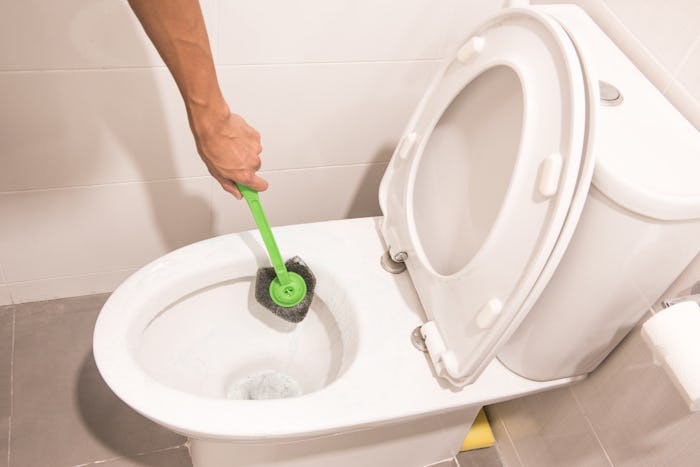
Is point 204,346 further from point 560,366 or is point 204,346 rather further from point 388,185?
point 560,366

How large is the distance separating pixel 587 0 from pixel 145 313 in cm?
75

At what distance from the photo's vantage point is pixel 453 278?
2.46 feet

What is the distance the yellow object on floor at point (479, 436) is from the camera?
1.14 metres

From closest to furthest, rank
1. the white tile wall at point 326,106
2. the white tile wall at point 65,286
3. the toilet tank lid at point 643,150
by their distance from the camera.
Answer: the toilet tank lid at point 643,150
the white tile wall at point 326,106
the white tile wall at point 65,286

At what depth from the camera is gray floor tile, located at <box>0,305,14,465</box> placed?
1.05 metres

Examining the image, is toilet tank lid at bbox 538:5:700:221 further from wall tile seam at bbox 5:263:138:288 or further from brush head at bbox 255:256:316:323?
wall tile seam at bbox 5:263:138:288

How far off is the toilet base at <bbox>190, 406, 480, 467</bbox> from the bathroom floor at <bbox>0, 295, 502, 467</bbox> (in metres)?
0.12

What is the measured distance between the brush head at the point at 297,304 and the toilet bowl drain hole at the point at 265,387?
14 centimetres

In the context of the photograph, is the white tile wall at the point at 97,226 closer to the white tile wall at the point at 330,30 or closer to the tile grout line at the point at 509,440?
the white tile wall at the point at 330,30

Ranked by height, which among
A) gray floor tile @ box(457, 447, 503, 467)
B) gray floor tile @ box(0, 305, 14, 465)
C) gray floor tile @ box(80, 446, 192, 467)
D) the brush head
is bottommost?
gray floor tile @ box(0, 305, 14, 465)

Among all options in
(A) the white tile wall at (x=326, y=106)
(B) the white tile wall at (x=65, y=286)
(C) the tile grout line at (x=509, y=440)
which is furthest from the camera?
(B) the white tile wall at (x=65, y=286)

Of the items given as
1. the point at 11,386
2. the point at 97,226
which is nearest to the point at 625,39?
the point at 97,226

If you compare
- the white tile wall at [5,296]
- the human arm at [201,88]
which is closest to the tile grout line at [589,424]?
the human arm at [201,88]

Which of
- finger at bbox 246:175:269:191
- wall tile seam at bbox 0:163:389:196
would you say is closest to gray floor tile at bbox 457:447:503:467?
wall tile seam at bbox 0:163:389:196
